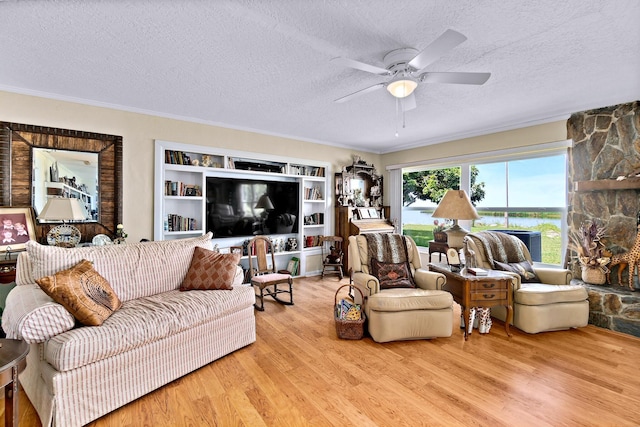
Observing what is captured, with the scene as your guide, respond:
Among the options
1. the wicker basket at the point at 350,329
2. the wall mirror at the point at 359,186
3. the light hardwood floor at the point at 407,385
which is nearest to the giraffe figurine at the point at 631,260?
the light hardwood floor at the point at 407,385

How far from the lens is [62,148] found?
10.9 ft

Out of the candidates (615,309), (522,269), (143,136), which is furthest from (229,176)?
(615,309)

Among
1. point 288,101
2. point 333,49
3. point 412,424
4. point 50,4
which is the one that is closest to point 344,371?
point 412,424

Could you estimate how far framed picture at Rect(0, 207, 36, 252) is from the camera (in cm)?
296

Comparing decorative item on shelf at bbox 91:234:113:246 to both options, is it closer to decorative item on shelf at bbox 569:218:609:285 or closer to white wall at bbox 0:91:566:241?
white wall at bbox 0:91:566:241

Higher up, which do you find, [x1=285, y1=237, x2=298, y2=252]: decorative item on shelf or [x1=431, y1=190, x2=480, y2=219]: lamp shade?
[x1=431, y1=190, x2=480, y2=219]: lamp shade

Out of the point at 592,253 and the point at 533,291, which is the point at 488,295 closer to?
the point at 533,291

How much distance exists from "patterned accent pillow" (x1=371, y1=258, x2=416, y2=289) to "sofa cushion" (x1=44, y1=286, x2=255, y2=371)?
1.34 metres

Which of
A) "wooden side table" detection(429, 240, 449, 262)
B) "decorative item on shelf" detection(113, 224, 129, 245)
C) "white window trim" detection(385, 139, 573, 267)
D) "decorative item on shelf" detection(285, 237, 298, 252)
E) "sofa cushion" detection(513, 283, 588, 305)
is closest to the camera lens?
"sofa cushion" detection(513, 283, 588, 305)

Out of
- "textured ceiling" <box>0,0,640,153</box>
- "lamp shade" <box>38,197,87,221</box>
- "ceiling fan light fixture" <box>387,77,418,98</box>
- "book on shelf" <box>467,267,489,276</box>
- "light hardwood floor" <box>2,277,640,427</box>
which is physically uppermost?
"textured ceiling" <box>0,0,640,153</box>

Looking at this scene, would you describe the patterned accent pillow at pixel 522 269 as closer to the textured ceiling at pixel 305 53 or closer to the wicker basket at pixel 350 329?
the wicker basket at pixel 350 329

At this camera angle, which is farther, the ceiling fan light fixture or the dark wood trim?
the dark wood trim

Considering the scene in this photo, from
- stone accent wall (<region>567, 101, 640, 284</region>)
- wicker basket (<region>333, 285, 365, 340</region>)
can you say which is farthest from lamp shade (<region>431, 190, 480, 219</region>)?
stone accent wall (<region>567, 101, 640, 284</region>)

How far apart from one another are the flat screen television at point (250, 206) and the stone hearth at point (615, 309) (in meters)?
4.10
